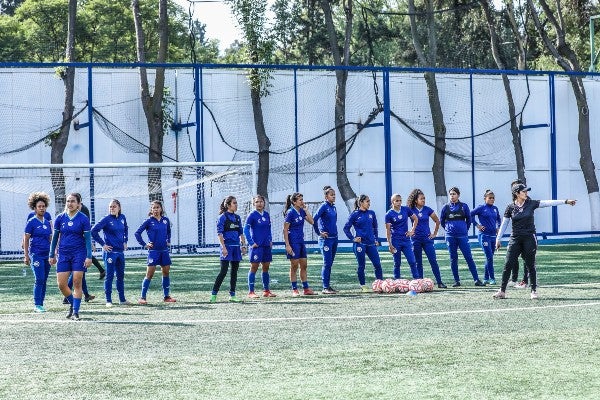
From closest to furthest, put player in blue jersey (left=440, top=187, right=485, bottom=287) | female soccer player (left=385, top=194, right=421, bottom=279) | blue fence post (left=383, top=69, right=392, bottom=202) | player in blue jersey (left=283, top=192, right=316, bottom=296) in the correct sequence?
1. player in blue jersey (left=283, top=192, right=316, bottom=296)
2. female soccer player (left=385, top=194, right=421, bottom=279)
3. player in blue jersey (left=440, top=187, right=485, bottom=287)
4. blue fence post (left=383, top=69, right=392, bottom=202)

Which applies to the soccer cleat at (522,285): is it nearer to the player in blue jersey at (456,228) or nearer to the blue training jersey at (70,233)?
the player in blue jersey at (456,228)

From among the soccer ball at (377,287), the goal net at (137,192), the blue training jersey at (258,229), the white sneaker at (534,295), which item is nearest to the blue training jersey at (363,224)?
the soccer ball at (377,287)

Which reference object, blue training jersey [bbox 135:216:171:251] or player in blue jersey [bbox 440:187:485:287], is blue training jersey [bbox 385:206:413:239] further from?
blue training jersey [bbox 135:216:171:251]

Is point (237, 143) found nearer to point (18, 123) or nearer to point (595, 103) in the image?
point (18, 123)

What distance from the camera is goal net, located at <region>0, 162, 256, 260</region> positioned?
29.3 meters

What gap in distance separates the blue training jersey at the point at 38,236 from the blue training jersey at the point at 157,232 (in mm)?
1599

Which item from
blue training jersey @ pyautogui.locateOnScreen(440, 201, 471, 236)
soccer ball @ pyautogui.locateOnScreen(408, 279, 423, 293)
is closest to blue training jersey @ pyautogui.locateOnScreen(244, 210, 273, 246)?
soccer ball @ pyautogui.locateOnScreen(408, 279, 423, 293)

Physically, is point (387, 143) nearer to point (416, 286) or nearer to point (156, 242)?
point (416, 286)

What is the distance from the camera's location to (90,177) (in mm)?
29781

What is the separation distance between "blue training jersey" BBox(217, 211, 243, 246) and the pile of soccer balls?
2947 mm

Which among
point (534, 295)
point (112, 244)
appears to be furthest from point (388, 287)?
point (112, 244)

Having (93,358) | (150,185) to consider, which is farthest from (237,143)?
(93,358)

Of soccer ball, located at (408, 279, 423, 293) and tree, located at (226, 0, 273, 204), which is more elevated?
tree, located at (226, 0, 273, 204)

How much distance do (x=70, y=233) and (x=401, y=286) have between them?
662cm
